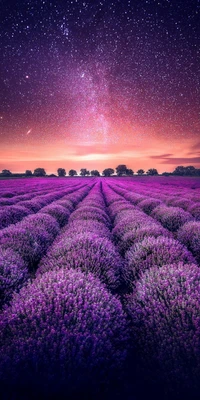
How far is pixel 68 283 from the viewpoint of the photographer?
217 centimetres

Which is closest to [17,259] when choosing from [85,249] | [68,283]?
[85,249]

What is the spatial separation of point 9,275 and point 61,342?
5.23ft

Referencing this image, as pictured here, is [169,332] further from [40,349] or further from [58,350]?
[40,349]

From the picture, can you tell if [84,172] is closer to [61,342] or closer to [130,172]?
[130,172]

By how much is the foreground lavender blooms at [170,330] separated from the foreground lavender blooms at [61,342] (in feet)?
0.71

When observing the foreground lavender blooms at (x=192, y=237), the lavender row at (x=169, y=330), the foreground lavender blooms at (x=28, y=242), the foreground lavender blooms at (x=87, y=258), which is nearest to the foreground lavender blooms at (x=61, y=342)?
the lavender row at (x=169, y=330)

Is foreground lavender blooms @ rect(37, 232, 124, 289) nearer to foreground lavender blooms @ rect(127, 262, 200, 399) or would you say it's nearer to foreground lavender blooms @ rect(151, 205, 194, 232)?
foreground lavender blooms @ rect(127, 262, 200, 399)

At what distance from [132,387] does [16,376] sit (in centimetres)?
113

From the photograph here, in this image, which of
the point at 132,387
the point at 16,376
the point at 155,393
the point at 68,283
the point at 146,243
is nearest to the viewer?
the point at 16,376

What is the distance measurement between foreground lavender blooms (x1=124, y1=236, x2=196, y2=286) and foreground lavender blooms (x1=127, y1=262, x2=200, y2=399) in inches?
27.3

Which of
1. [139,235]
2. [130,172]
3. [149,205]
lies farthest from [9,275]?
[130,172]

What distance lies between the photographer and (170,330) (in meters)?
1.86

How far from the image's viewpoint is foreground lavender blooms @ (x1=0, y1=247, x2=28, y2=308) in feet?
8.71

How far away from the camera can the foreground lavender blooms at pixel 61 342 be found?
1418 mm
